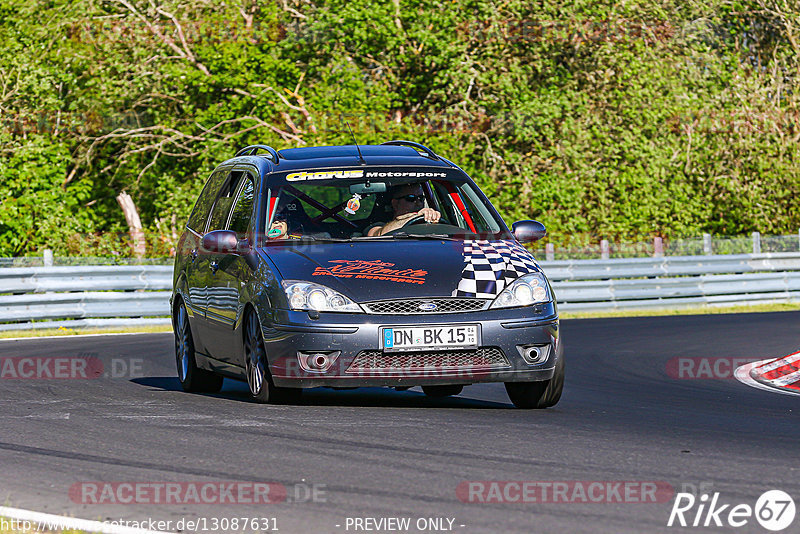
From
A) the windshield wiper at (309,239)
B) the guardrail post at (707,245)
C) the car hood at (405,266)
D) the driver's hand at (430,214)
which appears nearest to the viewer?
the car hood at (405,266)

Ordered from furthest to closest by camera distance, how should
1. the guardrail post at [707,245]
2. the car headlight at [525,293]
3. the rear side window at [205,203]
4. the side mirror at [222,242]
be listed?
1. the guardrail post at [707,245]
2. the rear side window at [205,203]
3. the side mirror at [222,242]
4. the car headlight at [525,293]

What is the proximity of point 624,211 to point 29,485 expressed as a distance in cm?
3118

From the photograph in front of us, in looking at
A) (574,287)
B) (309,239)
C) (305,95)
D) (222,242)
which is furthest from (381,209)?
(305,95)

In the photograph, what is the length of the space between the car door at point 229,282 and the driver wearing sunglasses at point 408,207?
3.38 ft

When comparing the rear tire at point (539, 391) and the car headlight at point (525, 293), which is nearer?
the car headlight at point (525, 293)

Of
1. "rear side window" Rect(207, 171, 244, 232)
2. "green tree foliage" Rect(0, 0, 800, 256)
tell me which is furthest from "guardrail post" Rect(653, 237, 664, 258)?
"rear side window" Rect(207, 171, 244, 232)

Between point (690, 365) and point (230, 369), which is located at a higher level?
point (230, 369)

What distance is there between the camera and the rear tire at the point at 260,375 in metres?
9.02

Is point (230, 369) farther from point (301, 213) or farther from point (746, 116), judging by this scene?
point (746, 116)

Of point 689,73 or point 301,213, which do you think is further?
point 689,73

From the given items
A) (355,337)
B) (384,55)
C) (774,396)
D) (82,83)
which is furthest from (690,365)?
(82,83)

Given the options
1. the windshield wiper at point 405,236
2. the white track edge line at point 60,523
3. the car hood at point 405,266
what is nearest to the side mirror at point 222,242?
the car hood at point 405,266

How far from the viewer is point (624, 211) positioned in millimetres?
36312

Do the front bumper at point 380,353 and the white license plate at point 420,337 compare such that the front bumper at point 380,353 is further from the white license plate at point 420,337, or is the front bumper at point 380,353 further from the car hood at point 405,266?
the car hood at point 405,266
